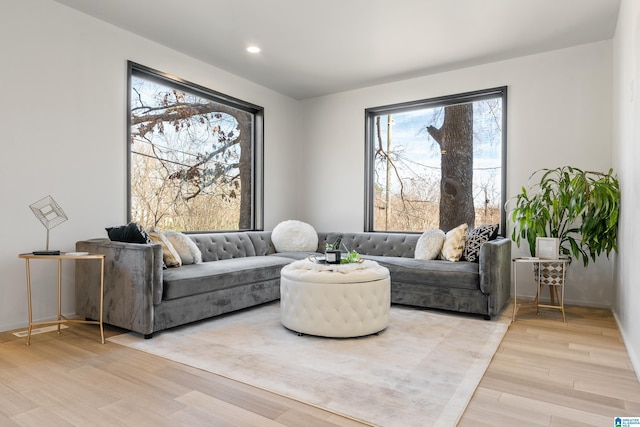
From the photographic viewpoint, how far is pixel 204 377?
2.34 m

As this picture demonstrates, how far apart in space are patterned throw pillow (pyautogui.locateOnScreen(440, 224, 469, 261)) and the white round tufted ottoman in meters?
1.27

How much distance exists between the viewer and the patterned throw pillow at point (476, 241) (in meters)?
4.10

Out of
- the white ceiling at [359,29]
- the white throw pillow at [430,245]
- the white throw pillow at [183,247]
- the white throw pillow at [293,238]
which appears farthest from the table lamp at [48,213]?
the white throw pillow at [430,245]

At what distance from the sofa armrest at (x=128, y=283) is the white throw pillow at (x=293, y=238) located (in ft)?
7.44

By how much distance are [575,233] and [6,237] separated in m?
5.46

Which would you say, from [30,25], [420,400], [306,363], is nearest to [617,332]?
[420,400]

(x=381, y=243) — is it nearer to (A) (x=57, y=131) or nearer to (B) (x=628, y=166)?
(B) (x=628, y=166)

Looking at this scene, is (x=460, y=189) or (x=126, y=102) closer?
(x=126, y=102)

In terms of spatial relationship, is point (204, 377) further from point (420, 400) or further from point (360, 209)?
point (360, 209)

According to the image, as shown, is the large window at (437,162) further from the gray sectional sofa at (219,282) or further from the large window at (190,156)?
the large window at (190,156)

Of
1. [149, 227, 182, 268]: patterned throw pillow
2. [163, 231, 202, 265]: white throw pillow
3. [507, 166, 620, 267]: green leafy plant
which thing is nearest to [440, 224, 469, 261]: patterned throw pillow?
[507, 166, 620, 267]: green leafy plant

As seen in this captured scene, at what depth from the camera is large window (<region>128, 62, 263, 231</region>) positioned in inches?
170

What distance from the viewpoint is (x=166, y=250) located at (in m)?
3.59

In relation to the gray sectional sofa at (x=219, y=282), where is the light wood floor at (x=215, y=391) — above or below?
below
